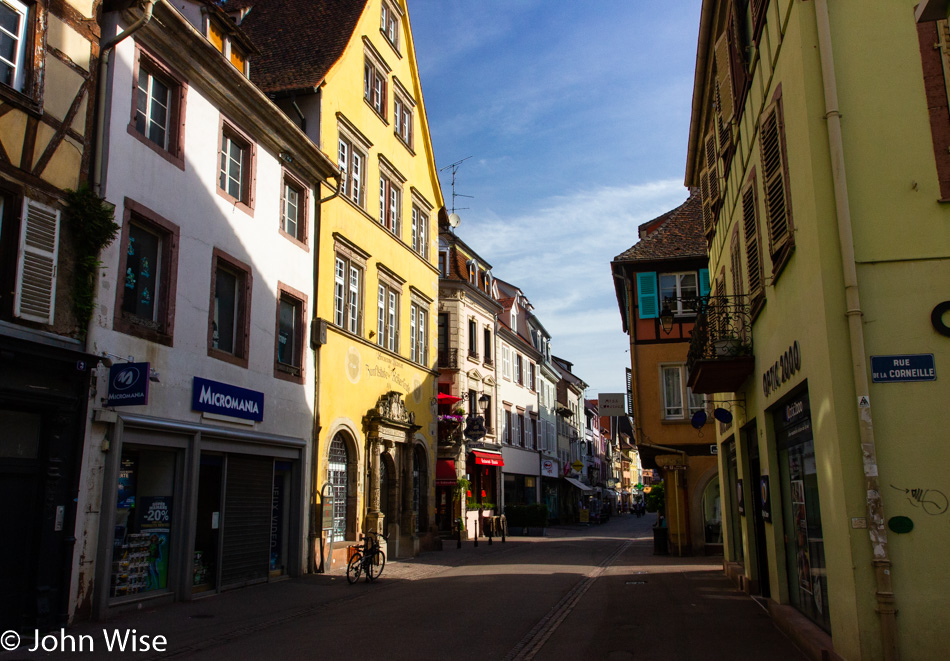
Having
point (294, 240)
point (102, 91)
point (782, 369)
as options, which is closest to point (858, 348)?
point (782, 369)

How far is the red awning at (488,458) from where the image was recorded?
38.2 metres

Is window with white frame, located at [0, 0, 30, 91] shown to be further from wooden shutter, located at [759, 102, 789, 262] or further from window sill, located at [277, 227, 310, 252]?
wooden shutter, located at [759, 102, 789, 262]

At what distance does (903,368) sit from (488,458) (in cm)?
3275

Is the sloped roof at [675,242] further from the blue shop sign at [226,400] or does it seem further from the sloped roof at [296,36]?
the blue shop sign at [226,400]

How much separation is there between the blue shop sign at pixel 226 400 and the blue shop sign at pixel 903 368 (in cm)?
1089

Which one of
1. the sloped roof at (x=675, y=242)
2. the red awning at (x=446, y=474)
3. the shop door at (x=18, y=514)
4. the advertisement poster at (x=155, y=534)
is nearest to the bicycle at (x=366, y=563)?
the advertisement poster at (x=155, y=534)

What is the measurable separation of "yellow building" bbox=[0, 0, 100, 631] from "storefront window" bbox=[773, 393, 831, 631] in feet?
30.7

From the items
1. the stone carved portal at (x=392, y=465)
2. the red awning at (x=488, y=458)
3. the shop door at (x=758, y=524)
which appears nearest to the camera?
the shop door at (x=758, y=524)

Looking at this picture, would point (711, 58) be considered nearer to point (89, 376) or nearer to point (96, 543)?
point (89, 376)

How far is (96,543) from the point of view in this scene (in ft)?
38.0

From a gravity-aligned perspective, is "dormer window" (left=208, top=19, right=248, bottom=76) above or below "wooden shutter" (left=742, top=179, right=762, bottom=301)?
above

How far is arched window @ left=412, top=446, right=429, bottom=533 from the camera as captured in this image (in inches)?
1003

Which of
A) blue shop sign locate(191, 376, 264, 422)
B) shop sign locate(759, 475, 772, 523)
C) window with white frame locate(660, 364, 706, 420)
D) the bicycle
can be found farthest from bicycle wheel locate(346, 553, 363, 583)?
window with white frame locate(660, 364, 706, 420)

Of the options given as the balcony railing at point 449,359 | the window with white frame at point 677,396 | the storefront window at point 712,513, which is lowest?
the storefront window at point 712,513
